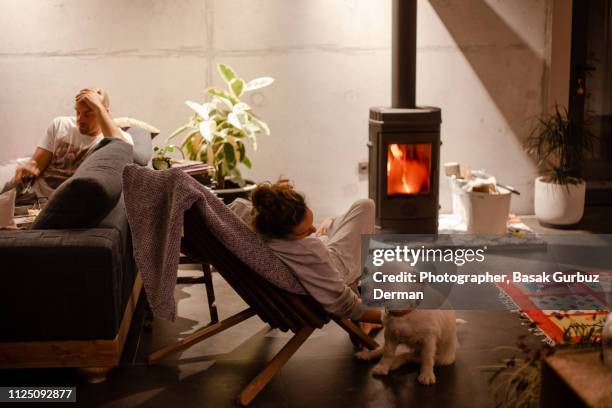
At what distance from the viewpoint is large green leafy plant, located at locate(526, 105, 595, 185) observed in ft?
19.3

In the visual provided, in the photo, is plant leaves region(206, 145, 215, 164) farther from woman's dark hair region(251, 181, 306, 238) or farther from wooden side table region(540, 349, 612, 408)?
wooden side table region(540, 349, 612, 408)

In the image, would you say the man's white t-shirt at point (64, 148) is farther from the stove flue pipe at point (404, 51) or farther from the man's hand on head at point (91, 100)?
the stove flue pipe at point (404, 51)

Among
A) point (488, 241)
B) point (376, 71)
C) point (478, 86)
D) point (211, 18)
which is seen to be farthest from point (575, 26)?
point (211, 18)

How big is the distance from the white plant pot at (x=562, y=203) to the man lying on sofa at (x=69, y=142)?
3.08m

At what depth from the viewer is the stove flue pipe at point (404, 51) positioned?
5371 millimetres

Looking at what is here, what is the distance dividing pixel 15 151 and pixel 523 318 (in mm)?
3833

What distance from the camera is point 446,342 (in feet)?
11.3

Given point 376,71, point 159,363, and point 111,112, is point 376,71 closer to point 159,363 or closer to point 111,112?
point 111,112

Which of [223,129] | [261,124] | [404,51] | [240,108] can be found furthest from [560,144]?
[223,129]

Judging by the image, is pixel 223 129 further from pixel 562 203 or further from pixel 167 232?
pixel 562 203

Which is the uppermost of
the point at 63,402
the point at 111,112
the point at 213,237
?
the point at 111,112

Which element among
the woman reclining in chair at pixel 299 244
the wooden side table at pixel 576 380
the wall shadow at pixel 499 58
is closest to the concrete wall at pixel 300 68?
the wall shadow at pixel 499 58

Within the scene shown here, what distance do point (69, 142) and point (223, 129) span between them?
3.29 feet

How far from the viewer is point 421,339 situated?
10.9 feet
